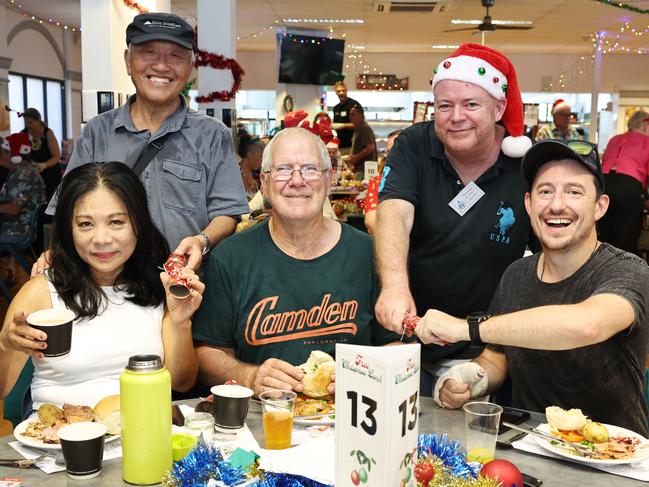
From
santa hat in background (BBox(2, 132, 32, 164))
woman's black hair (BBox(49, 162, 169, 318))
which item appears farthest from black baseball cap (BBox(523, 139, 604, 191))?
santa hat in background (BBox(2, 132, 32, 164))

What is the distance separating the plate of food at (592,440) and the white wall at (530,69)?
17.1m

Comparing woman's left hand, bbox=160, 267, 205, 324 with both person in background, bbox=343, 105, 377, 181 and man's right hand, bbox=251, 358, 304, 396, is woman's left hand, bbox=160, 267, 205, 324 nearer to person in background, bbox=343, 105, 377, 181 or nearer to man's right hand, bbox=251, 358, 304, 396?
man's right hand, bbox=251, 358, 304, 396

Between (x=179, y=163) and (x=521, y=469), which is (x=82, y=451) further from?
(x=179, y=163)

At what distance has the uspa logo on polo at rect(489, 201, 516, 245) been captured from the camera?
2662mm

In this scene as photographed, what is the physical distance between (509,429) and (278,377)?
643mm

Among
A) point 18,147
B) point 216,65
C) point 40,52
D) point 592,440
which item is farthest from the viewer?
point 40,52

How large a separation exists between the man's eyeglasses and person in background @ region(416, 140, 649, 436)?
2.24 ft

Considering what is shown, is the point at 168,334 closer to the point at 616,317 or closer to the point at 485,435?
the point at 485,435

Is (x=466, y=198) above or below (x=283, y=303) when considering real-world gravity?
above

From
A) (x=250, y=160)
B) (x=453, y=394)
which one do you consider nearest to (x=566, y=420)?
(x=453, y=394)

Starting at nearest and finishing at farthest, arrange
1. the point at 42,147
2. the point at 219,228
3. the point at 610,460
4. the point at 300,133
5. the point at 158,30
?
the point at 610,460 → the point at 300,133 → the point at 158,30 → the point at 219,228 → the point at 42,147

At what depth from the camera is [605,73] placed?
725 inches

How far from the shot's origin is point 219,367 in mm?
2268

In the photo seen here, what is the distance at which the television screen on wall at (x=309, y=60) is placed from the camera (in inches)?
521
